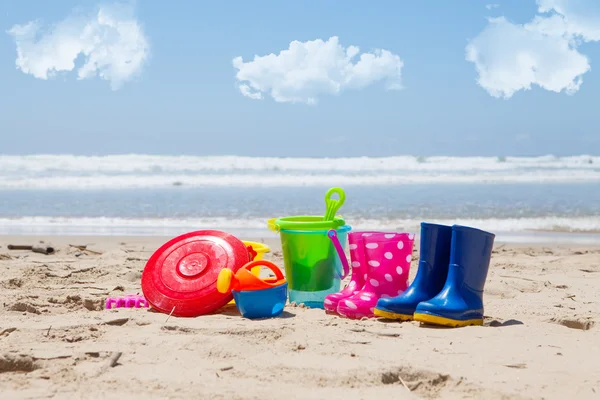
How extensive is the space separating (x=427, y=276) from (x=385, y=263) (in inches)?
10.8

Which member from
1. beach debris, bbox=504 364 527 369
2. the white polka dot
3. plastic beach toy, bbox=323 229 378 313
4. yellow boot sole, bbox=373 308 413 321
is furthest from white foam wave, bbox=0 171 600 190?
beach debris, bbox=504 364 527 369

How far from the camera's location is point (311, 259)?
3.69m

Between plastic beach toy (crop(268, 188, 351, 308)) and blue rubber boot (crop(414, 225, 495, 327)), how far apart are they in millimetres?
760

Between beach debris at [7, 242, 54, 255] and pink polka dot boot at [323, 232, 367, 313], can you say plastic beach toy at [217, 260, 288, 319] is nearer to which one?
pink polka dot boot at [323, 232, 367, 313]

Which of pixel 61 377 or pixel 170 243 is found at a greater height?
pixel 170 243

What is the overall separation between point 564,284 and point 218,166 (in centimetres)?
2313

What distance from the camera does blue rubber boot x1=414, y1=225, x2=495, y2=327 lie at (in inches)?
118

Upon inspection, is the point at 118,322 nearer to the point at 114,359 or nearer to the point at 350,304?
the point at 114,359

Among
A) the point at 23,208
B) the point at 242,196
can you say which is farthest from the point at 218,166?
the point at 23,208

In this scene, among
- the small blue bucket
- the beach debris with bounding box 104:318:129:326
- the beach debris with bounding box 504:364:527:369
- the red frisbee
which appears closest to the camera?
the beach debris with bounding box 504:364:527:369

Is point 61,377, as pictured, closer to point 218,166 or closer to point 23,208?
point 23,208

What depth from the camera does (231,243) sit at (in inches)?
145

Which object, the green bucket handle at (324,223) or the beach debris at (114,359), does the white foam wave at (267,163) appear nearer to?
the green bucket handle at (324,223)

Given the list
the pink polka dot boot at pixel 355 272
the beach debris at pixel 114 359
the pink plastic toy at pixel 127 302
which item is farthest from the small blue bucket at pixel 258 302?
the beach debris at pixel 114 359
